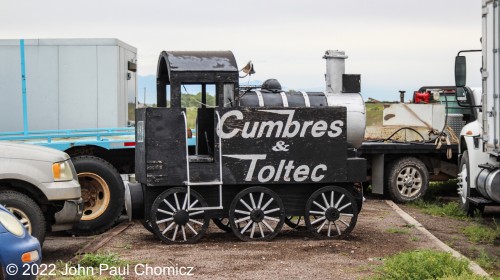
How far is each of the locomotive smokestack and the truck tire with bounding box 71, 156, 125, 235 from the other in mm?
3450

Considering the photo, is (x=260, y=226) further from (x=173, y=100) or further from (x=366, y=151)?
(x=366, y=151)

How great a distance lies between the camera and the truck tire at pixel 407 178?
20.7 metres

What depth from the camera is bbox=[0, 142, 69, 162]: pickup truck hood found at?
476 inches

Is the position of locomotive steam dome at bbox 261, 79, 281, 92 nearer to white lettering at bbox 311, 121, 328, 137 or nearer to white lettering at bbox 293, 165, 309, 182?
white lettering at bbox 311, 121, 328, 137

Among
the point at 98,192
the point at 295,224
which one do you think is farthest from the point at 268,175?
the point at 98,192

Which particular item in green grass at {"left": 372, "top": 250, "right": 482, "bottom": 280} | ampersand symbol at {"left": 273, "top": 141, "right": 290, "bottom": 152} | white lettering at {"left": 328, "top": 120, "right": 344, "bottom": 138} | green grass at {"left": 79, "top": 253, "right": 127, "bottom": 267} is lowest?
green grass at {"left": 79, "top": 253, "right": 127, "bottom": 267}

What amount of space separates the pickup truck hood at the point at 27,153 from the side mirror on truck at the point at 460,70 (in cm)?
580

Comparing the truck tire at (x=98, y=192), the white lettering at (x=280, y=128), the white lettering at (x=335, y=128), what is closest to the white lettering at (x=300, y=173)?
the white lettering at (x=280, y=128)

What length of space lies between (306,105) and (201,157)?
5.45 feet

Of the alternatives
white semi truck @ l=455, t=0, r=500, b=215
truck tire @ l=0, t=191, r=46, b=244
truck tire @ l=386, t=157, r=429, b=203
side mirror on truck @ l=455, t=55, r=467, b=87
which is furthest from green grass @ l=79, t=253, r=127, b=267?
truck tire @ l=386, t=157, r=429, b=203

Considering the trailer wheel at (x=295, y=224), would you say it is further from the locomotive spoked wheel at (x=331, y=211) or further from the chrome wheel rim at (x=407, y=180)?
the chrome wheel rim at (x=407, y=180)

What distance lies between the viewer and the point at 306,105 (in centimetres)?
1433

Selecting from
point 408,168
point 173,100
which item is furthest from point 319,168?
point 408,168

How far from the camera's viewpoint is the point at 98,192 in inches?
599
